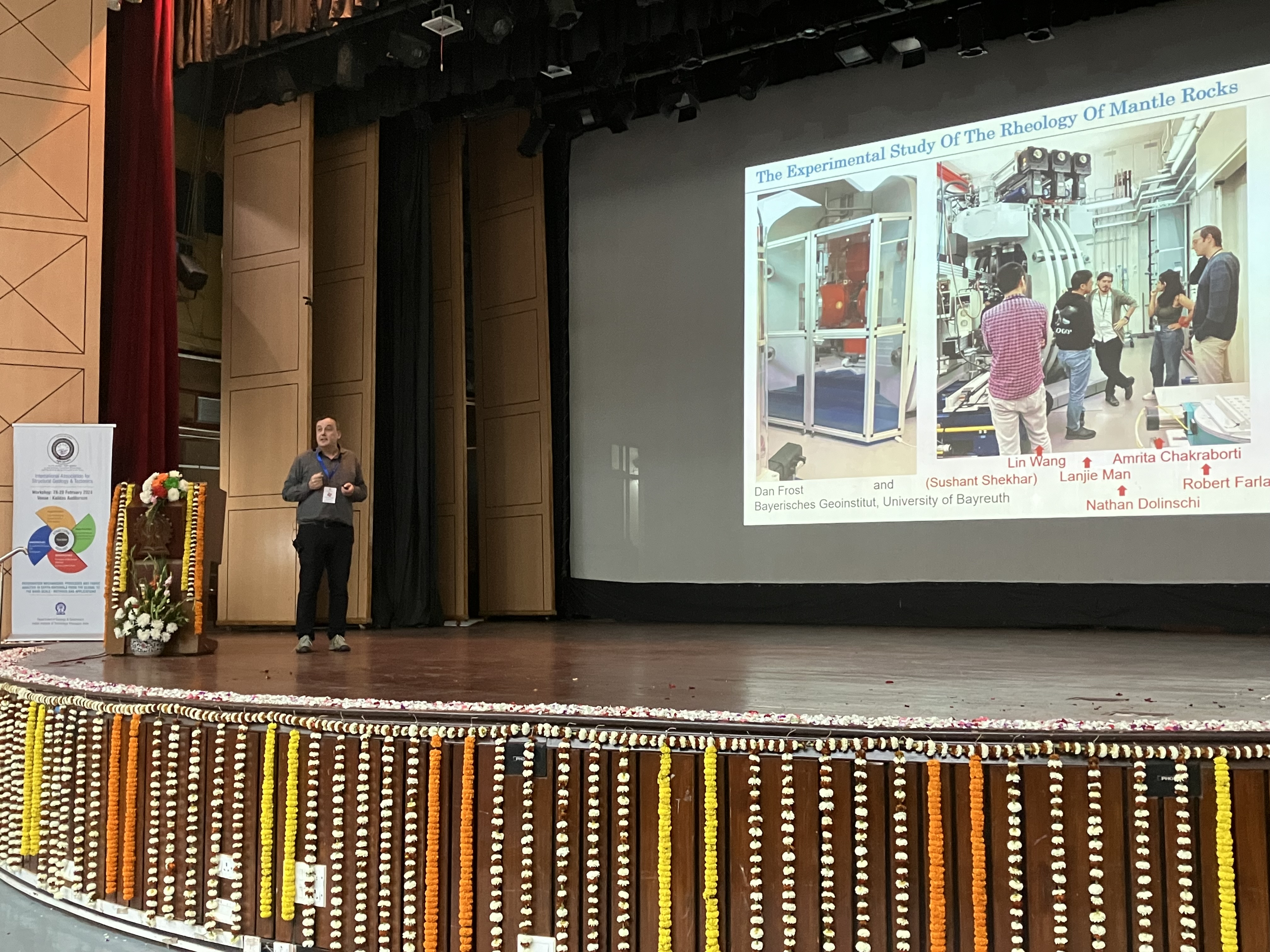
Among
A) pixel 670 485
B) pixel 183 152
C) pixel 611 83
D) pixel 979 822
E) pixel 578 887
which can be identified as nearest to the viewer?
pixel 979 822

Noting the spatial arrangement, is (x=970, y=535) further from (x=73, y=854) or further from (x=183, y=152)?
(x=183, y=152)

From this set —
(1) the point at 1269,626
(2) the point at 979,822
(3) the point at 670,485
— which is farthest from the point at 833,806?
(3) the point at 670,485

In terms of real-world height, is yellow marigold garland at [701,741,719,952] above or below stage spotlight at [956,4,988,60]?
below

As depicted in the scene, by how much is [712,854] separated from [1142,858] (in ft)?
2.33

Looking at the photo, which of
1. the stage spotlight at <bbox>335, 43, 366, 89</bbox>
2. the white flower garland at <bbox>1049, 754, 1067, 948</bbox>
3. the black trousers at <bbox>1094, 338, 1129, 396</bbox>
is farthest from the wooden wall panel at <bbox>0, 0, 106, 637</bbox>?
the white flower garland at <bbox>1049, 754, 1067, 948</bbox>

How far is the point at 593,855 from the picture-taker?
218cm

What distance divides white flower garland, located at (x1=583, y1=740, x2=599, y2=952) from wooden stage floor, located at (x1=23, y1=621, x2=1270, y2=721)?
1.72ft

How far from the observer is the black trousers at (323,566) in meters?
5.00

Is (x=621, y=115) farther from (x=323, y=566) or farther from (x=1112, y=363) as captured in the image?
(x=323, y=566)

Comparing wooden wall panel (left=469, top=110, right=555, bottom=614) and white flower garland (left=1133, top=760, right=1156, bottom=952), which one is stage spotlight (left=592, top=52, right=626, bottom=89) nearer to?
wooden wall panel (left=469, top=110, right=555, bottom=614)

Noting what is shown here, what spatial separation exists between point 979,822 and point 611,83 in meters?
6.33

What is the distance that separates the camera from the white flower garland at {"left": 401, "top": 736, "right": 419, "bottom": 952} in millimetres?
2307

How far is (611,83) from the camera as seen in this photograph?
7.42m

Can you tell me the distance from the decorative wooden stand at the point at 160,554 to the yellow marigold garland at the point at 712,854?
3.27 meters
